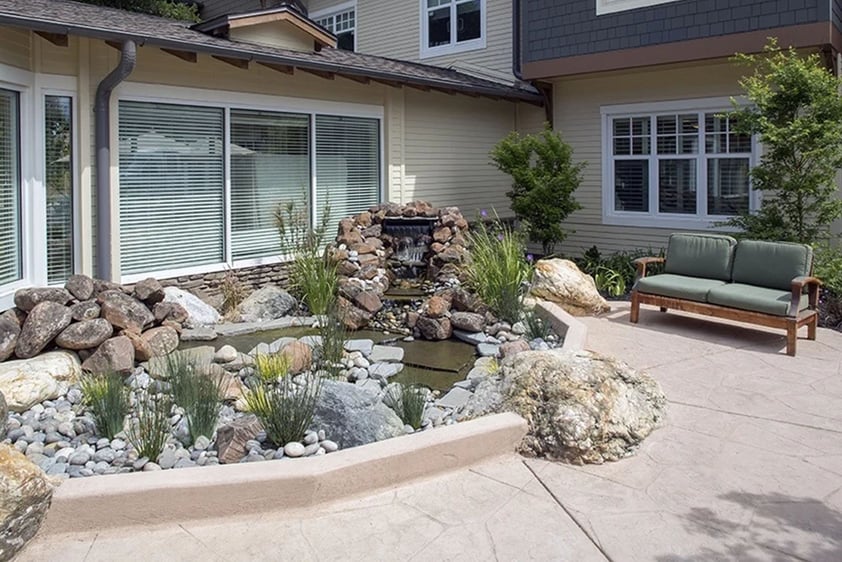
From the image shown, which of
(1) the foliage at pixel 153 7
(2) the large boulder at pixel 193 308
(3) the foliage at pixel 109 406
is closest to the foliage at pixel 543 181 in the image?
(2) the large boulder at pixel 193 308

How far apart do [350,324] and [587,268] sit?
4.83m

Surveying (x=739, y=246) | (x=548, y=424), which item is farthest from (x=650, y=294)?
(x=548, y=424)

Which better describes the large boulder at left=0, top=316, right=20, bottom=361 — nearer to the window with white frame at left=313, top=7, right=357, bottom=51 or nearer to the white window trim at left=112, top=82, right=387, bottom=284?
the white window trim at left=112, top=82, right=387, bottom=284

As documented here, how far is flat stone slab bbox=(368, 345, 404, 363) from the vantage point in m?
6.21

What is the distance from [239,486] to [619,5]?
369 inches

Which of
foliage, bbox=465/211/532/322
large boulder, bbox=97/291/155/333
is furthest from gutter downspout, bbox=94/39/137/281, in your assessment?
foliage, bbox=465/211/532/322

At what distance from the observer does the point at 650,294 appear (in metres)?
7.57

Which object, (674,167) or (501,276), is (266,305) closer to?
(501,276)

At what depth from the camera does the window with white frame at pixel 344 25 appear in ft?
49.6

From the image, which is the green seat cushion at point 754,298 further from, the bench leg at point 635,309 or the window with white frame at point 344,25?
the window with white frame at point 344,25

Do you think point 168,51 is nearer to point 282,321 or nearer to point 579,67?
point 282,321

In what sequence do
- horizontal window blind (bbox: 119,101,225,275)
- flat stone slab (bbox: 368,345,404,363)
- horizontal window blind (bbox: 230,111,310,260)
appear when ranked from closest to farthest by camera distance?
flat stone slab (bbox: 368,345,404,363)
horizontal window blind (bbox: 119,101,225,275)
horizontal window blind (bbox: 230,111,310,260)

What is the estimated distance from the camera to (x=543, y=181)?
10.6m

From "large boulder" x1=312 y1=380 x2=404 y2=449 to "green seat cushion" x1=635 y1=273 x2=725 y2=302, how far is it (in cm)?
412
